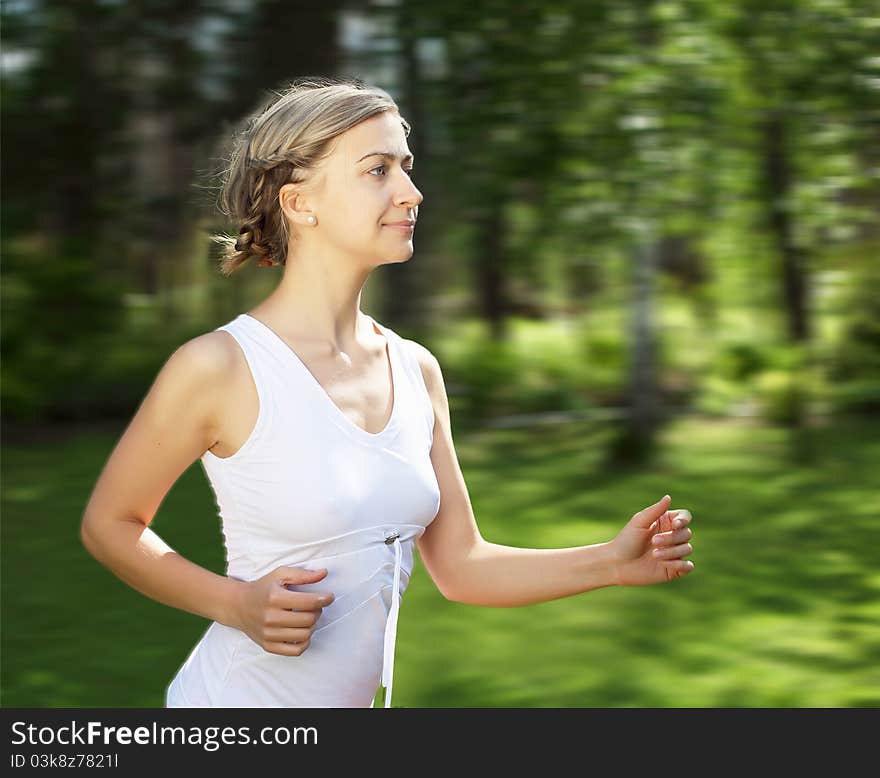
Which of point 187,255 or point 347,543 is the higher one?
point 347,543

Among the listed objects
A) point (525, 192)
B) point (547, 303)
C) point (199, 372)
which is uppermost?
point (199, 372)

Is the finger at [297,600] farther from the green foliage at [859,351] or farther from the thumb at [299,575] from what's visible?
the green foliage at [859,351]

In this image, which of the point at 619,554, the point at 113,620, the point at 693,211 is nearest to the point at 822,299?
the point at 693,211

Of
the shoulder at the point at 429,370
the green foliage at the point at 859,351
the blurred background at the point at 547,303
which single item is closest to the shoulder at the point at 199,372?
the shoulder at the point at 429,370

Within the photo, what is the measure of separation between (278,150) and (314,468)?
49 cm

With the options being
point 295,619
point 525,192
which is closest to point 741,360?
point 525,192

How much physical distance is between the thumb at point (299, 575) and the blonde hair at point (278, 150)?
1.83 ft

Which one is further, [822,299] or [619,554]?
[822,299]

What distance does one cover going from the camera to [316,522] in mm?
1701

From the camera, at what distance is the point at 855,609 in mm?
5273

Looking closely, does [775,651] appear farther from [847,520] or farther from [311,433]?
[311,433]

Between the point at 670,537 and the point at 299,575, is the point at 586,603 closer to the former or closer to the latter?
the point at 670,537

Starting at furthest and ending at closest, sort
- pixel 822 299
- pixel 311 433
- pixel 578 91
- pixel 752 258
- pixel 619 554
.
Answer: pixel 822 299, pixel 752 258, pixel 578 91, pixel 619 554, pixel 311 433

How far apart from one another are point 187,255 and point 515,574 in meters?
7.25
